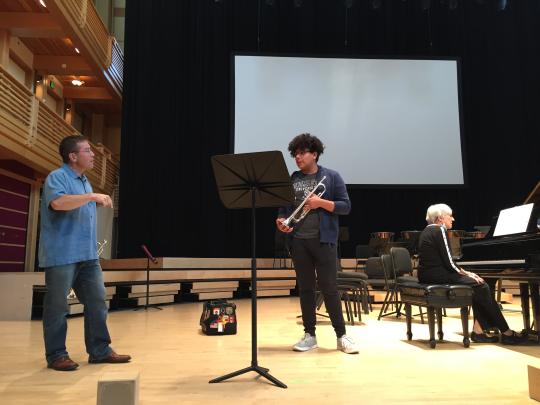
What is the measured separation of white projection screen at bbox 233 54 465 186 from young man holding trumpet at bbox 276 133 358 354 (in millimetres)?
5529

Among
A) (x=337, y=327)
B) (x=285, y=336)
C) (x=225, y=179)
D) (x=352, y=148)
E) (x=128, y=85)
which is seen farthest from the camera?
(x=128, y=85)

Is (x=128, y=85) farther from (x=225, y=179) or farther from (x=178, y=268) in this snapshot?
(x=225, y=179)

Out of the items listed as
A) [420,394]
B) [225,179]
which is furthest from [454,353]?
[225,179]

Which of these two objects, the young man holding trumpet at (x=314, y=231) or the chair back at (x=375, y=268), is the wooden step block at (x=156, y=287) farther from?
the young man holding trumpet at (x=314, y=231)

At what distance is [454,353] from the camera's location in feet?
10.6

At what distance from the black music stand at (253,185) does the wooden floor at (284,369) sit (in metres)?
0.24

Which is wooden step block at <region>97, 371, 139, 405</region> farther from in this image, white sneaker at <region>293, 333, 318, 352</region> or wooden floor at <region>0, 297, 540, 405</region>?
white sneaker at <region>293, 333, 318, 352</region>

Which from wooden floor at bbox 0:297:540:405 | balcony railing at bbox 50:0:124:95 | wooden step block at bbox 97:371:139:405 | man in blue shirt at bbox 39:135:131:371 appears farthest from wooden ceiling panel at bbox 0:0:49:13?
wooden step block at bbox 97:371:139:405

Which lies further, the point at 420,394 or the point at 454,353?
the point at 454,353

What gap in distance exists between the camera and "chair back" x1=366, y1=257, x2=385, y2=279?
6016mm

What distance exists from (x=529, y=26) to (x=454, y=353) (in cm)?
943

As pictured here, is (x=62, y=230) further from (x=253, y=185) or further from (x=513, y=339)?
(x=513, y=339)

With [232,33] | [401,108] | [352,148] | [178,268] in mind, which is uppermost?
[232,33]

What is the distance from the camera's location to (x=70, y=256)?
271 centimetres
